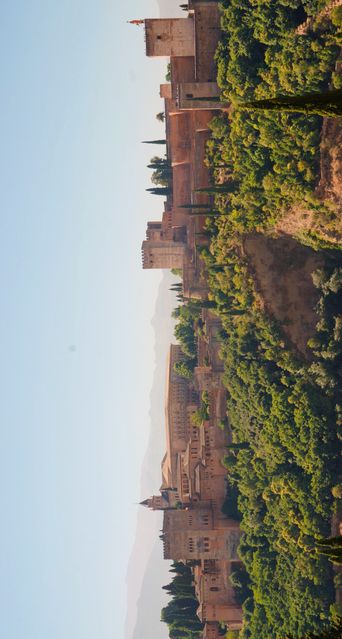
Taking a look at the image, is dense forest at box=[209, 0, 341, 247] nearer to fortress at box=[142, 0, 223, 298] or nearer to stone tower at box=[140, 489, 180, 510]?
fortress at box=[142, 0, 223, 298]

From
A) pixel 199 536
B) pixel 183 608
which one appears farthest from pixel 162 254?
pixel 183 608

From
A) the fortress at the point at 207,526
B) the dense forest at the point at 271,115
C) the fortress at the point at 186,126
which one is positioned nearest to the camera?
the dense forest at the point at 271,115

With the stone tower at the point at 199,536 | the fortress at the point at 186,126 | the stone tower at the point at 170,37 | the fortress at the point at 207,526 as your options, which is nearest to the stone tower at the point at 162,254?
the fortress at the point at 186,126

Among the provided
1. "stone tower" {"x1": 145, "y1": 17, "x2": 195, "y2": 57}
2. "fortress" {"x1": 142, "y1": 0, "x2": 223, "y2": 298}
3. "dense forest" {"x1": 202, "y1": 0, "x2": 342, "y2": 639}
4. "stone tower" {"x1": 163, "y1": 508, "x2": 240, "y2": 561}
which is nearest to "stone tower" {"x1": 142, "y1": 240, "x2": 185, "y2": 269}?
"fortress" {"x1": 142, "y1": 0, "x2": 223, "y2": 298}

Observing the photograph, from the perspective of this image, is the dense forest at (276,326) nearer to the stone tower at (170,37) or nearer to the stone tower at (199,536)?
the stone tower at (199,536)

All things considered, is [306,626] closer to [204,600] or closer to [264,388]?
[204,600]

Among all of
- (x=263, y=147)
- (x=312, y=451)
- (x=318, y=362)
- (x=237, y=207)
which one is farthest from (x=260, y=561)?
(x=263, y=147)

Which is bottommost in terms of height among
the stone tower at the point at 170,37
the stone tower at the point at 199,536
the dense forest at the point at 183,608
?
the dense forest at the point at 183,608
